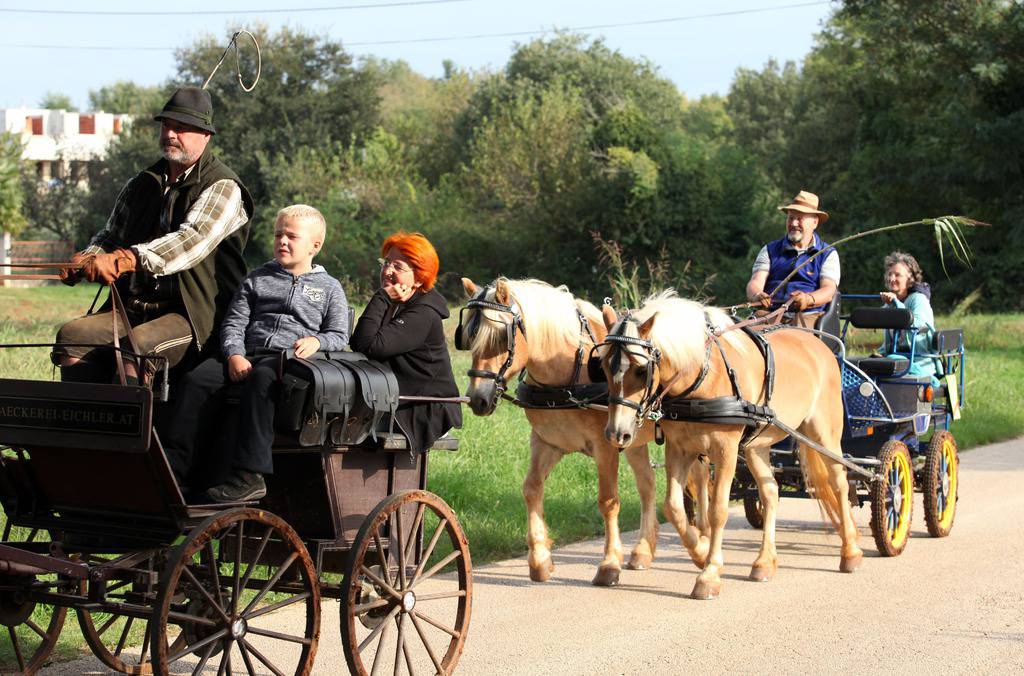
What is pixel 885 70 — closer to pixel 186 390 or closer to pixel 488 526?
pixel 488 526

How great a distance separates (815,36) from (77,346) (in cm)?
5266

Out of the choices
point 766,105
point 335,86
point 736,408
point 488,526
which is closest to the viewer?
point 736,408

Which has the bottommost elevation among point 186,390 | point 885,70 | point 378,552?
point 378,552

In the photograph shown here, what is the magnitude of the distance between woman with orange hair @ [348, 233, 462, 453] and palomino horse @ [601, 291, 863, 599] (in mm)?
1306

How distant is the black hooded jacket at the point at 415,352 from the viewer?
5.32 meters

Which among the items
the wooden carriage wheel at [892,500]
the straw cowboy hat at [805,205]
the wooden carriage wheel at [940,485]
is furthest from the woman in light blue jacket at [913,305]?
the wooden carriage wheel at [892,500]

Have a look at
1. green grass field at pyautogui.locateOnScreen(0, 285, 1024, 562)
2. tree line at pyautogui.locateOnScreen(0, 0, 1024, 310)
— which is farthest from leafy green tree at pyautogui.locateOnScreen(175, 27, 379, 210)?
green grass field at pyautogui.locateOnScreen(0, 285, 1024, 562)

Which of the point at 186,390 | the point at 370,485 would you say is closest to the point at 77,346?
the point at 186,390

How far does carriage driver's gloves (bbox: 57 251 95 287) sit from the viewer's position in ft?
15.6

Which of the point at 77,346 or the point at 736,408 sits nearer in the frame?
the point at 77,346

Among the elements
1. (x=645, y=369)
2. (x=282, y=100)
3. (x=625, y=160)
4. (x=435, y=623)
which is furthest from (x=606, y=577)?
(x=282, y=100)

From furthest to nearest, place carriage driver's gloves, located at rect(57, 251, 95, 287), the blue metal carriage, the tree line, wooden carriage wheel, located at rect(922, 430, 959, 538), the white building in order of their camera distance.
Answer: the white building, the tree line, wooden carriage wheel, located at rect(922, 430, 959, 538), the blue metal carriage, carriage driver's gloves, located at rect(57, 251, 95, 287)

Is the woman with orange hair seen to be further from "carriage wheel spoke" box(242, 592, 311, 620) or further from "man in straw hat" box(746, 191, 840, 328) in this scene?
"man in straw hat" box(746, 191, 840, 328)

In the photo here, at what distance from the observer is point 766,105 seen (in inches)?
2682
